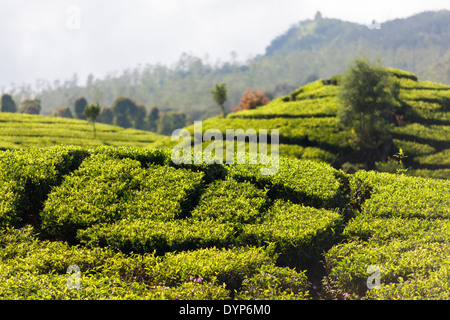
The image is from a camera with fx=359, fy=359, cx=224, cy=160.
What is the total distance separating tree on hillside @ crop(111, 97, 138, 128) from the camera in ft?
325

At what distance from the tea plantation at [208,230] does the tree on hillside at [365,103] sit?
1370cm

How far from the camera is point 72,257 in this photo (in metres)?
7.23

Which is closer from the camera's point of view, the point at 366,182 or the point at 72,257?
the point at 72,257

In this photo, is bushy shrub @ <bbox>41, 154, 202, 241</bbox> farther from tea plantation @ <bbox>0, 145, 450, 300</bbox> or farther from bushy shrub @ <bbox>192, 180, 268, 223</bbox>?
bushy shrub @ <bbox>192, 180, 268, 223</bbox>

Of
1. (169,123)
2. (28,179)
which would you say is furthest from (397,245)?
(169,123)

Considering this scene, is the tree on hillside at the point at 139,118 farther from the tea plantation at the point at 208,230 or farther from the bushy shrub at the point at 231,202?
the bushy shrub at the point at 231,202

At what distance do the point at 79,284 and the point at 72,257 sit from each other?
106cm

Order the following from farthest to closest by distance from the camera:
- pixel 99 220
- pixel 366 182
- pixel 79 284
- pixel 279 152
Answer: pixel 279 152 → pixel 366 182 → pixel 99 220 → pixel 79 284

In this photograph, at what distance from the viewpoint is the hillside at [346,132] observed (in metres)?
22.4

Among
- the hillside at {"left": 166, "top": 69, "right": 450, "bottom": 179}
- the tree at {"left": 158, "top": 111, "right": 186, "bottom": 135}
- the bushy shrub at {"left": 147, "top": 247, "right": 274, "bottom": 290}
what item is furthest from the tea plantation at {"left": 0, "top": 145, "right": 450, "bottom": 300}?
the tree at {"left": 158, "top": 111, "right": 186, "bottom": 135}

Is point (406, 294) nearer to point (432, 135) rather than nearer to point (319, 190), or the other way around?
point (319, 190)

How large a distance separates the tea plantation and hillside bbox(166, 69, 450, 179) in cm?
1273

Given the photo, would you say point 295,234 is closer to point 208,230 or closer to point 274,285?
point 274,285
